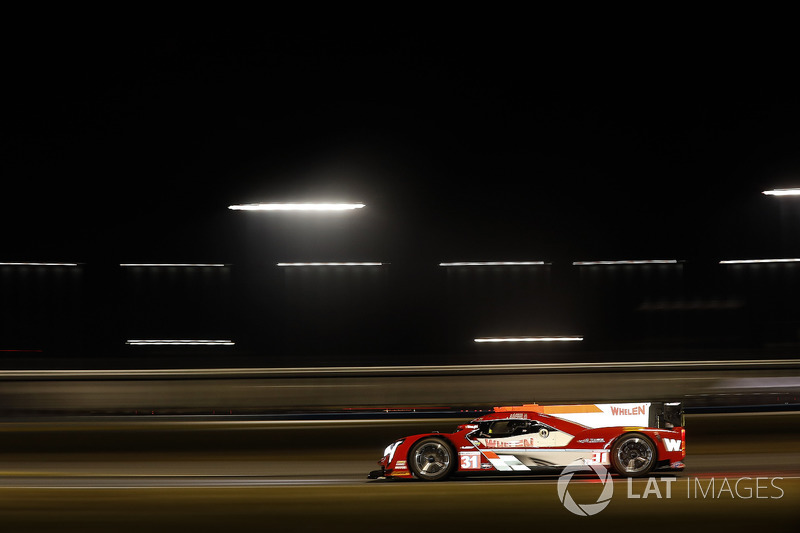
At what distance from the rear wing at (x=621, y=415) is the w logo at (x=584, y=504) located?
431mm

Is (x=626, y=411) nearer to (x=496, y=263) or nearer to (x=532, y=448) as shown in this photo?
(x=532, y=448)

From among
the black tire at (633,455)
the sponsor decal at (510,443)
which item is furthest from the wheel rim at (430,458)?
the black tire at (633,455)

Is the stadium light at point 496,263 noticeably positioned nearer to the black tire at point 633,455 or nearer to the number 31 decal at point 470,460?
the number 31 decal at point 470,460

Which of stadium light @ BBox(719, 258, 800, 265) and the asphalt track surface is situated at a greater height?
stadium light @ BBox(719, 258, 800, 265)

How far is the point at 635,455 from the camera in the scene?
8898mm

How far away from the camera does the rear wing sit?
8969 mm

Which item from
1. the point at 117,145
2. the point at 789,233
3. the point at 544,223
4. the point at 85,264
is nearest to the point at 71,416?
the point at 85,264

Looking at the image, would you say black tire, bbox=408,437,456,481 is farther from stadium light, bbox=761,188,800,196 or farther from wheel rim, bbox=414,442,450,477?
stadium light, bbox=761,188,800,196

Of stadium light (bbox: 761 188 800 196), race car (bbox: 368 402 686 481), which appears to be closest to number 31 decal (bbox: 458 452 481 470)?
race car (bbox: 368 402 686 481)

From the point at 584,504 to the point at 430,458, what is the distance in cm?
226

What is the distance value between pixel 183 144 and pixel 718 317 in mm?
14616

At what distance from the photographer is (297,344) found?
20891 millimetres

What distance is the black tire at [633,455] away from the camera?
8.88 m

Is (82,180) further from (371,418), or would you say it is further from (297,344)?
(371,418)
